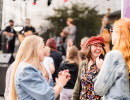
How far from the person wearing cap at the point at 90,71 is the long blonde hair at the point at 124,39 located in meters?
1.00

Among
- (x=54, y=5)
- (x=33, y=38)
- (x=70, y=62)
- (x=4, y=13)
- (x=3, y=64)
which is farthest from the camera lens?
(x=54, y=5)

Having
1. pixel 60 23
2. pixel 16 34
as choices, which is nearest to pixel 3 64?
pixel 16 34

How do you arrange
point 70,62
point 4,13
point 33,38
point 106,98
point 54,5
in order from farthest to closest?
point 54,5
point 4,13
point 70,62
point 33,38
point 106,98

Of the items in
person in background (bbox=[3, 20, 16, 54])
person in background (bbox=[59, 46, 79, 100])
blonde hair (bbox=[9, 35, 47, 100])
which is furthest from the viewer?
person in background (bbox=[3, 20, 16, 54])

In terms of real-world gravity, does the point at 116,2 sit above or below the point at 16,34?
above

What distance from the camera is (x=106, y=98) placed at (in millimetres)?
3014

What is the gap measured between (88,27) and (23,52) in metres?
13.8

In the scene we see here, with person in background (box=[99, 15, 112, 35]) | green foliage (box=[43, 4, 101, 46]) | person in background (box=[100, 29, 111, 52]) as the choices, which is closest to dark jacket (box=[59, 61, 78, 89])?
person in background (box=[100, 29, 111, 52])

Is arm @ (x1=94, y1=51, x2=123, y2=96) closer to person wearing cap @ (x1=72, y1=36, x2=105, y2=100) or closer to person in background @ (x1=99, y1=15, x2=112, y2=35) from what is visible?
person wearing cap @ (x1=72, y1=36, x2=105, y2=100)

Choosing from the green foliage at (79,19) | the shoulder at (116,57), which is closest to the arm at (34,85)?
the shoulder at (116,57)

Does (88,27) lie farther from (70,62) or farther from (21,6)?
(70,62)

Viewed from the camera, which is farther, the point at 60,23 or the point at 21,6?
the point at 60,23

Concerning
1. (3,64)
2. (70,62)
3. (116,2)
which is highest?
(116,2)

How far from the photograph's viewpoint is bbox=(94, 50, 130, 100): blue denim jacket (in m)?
2.95
